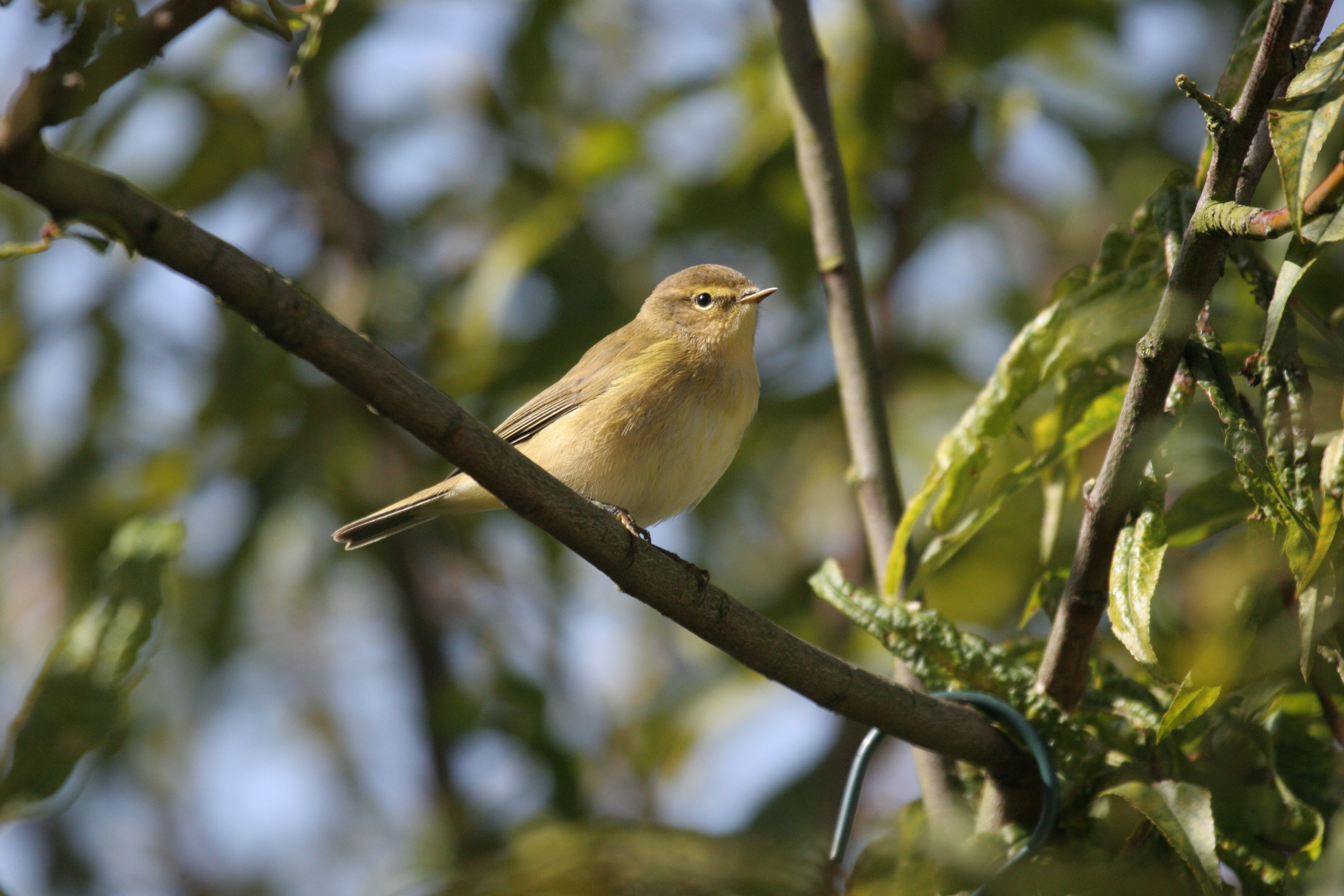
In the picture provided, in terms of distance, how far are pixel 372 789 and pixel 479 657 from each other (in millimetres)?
1114

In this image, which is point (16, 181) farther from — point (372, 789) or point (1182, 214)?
point (372, 789)

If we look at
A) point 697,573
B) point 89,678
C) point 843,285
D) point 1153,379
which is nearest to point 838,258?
point 843,285

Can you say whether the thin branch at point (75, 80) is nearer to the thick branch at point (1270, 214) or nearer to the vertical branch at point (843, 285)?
the thick branch at point (1270, 214)

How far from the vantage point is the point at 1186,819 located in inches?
84.7

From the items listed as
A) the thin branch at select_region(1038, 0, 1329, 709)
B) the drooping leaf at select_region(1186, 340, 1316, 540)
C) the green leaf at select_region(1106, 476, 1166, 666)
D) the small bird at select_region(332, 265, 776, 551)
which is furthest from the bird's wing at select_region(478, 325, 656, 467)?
the drooping leaf at select_region(1186, 340, 1316, 540)

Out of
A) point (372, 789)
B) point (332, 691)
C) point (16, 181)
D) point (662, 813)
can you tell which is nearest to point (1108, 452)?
point (16, 181)

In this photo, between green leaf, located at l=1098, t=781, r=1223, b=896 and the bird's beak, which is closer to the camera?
green leaf, located at l=1098, t=781, r=1223, b=896

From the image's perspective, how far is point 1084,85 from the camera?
514cm

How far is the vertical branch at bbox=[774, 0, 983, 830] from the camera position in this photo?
317 centimetres

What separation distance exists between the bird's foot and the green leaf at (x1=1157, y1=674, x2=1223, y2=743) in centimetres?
86

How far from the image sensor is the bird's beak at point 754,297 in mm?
4715

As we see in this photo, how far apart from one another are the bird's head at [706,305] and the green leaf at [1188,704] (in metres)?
2.84

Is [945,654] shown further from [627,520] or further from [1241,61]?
[1241,61]

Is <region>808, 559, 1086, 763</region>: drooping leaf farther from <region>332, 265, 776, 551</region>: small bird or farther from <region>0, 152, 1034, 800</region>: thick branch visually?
<region>332, 265, 776, 551</region>: small bird
